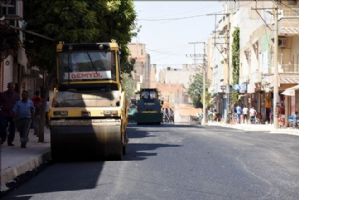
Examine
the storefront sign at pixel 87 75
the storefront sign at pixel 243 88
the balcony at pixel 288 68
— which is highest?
the balcony at pixel 288 68

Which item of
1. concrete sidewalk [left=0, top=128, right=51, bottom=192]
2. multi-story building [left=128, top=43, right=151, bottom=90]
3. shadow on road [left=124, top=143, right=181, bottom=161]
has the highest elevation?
multi-story building [left=128, top=43, right=151, bottom=90]

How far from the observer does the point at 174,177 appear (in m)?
12.2

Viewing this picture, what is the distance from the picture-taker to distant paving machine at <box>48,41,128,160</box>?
16062mm

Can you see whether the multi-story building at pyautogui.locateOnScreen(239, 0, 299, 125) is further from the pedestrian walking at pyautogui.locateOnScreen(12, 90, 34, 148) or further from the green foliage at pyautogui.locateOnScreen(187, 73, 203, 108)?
the green foliage at pyautogui.locateOnScreen(187, 73, 203, 108)

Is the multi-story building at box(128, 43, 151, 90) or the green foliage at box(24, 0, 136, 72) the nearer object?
the green foliage at box(24, 0, 136, 72)

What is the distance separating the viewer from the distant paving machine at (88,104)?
52.7 feet

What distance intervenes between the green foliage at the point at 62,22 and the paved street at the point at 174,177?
9.98 metres

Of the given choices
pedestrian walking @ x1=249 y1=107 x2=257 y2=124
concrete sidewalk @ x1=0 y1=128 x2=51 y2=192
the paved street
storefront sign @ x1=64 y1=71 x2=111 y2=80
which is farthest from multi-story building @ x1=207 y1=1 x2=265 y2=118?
the paved street

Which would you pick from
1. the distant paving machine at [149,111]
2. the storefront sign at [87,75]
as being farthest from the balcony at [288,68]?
the storefront sign at [87,75]

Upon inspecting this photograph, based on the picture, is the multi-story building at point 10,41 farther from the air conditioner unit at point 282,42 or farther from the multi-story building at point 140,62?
the multi-story building at point 140,62

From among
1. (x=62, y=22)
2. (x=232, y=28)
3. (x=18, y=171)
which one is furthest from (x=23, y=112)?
(x=232, y=28)
